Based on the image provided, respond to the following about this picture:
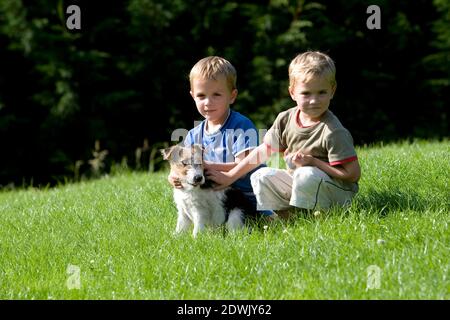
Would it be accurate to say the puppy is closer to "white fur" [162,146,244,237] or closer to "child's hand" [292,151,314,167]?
"white fur" [162,146,244,237]

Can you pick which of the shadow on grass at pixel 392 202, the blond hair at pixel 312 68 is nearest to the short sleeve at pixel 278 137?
the blond hair at pixel 312 68

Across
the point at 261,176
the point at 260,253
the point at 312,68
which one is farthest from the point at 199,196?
the point at 312,68

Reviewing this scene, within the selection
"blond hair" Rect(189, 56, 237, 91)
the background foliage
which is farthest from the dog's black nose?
the background foliage

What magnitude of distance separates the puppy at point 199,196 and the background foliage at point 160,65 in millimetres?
7715

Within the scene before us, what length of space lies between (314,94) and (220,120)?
32.0 inches

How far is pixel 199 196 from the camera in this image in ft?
17.2

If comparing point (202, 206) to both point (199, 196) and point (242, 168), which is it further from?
point (242, 168)

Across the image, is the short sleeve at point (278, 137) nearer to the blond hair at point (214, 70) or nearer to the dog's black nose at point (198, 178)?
the blond hair at point (214, 70)

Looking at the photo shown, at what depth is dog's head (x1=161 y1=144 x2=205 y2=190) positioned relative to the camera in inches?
203

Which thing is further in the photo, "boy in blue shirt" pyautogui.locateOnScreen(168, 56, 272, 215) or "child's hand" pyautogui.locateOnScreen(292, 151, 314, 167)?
"boy in blue shirt" pyautogui.locateOnScreen(168, 56, 272, 215)

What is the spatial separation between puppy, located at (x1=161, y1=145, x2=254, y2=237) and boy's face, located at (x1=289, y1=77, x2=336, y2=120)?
Answer: 854 millimetres

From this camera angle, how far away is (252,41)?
14.1 meters
